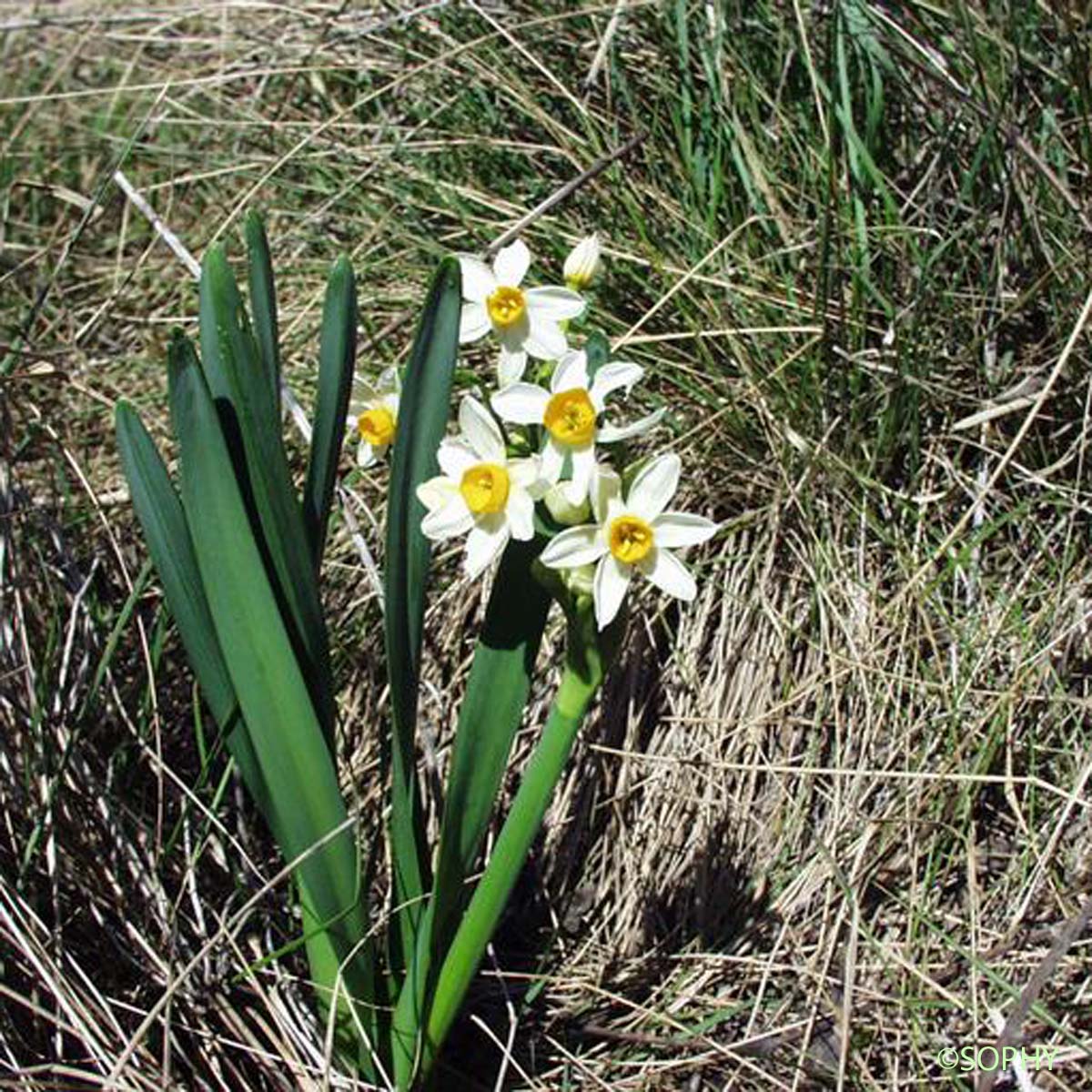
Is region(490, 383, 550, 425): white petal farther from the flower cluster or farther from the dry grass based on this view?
the dry grass

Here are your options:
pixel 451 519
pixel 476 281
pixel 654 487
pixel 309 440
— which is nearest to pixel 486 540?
pixel 451 519

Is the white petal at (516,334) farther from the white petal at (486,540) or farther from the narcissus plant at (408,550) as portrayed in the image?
the white petal at (486,540)

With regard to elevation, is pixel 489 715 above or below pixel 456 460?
below

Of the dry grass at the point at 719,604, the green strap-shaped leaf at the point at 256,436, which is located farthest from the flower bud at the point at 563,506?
the dry grass at the point at 719,604

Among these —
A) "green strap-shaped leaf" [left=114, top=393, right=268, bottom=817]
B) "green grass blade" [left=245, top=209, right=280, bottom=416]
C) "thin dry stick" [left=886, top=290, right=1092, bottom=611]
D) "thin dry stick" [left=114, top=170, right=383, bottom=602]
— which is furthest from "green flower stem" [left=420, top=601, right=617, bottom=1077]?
"thin dry stick" [left=886, top=290, right=1092, bottom=611]

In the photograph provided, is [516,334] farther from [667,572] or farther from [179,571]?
[179,571]

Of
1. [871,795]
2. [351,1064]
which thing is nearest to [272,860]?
[351,1064]
